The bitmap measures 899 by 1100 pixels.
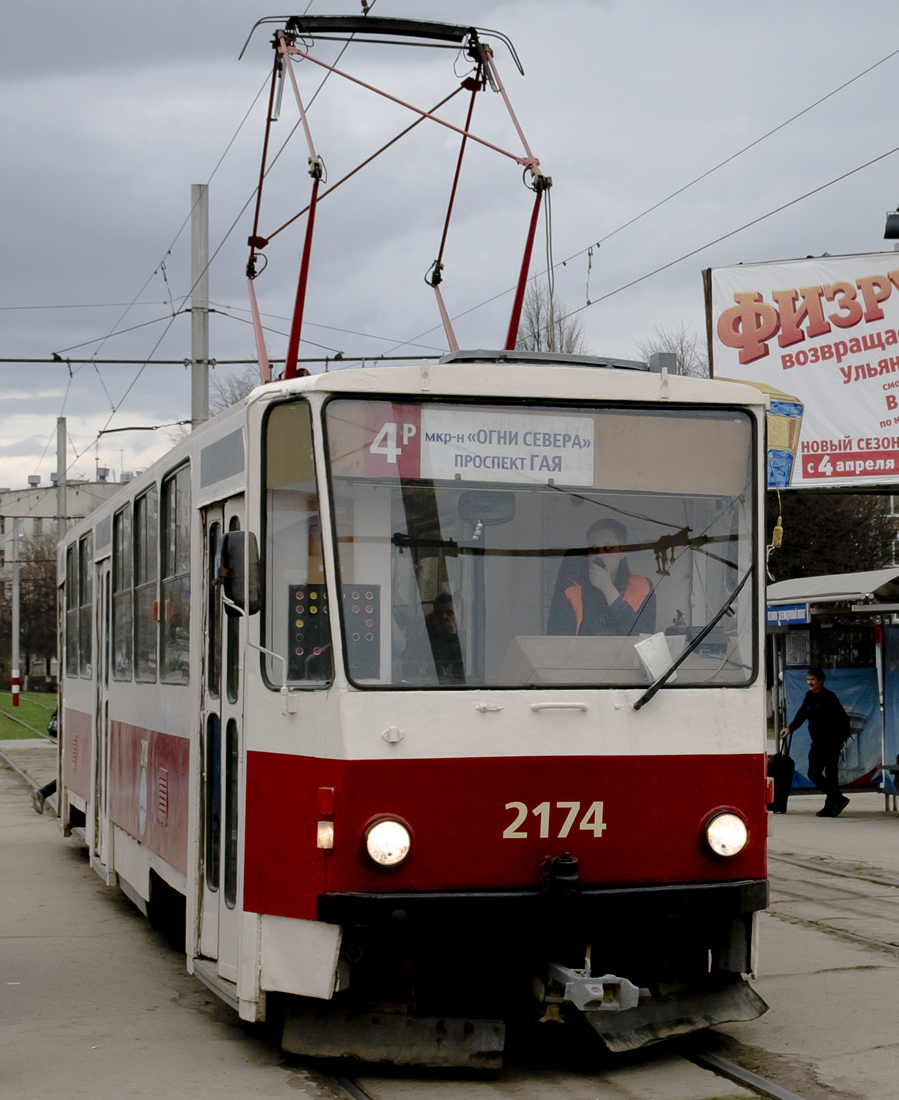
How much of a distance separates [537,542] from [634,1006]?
1.83m

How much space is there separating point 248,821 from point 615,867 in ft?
4.93

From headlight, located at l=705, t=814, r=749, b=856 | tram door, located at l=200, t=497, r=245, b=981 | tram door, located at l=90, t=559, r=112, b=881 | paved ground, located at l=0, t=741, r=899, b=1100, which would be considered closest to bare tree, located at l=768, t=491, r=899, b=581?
paved ground, located at l=0, t=741, r=899, b=1100

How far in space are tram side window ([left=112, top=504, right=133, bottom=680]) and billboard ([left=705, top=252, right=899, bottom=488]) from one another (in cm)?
1233

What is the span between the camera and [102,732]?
39.3 feet

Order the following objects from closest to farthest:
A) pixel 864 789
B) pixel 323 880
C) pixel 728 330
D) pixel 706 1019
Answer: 1. pixel 323 880
2. pixel 706 1019
3. pixel 864 789
4. pixel 728 330

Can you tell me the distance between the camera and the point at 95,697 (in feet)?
40.4

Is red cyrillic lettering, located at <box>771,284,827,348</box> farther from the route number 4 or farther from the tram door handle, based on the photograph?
the tram door handle

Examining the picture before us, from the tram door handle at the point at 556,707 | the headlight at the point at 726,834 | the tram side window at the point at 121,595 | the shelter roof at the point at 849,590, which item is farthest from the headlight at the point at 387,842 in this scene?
the shelter roof at the point at 849,590

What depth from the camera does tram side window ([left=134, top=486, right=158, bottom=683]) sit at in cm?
925

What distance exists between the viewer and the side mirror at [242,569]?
6.20 m

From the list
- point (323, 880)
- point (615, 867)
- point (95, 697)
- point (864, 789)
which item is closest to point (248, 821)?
point (323, 880)

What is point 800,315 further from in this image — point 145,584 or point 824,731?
point 145,584

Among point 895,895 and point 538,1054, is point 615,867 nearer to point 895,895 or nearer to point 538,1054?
point 538,1054

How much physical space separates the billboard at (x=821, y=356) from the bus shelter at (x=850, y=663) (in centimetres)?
284
